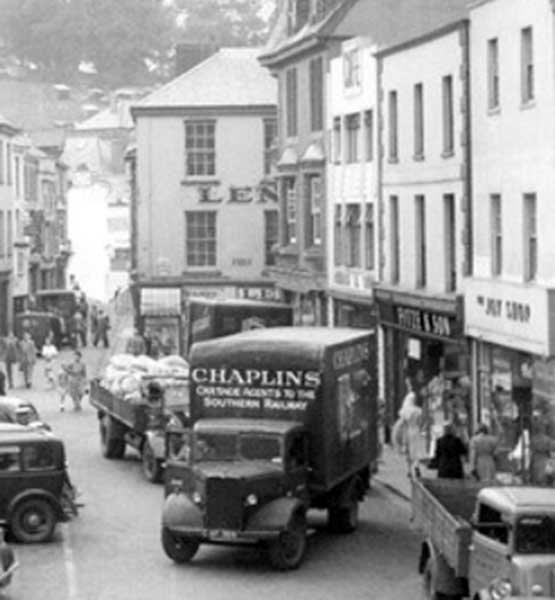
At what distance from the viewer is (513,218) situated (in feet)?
111

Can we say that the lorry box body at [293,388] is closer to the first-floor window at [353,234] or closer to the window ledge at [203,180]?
the first-floor window at [353,234]

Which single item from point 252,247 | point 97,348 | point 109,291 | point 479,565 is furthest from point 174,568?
point 109,291

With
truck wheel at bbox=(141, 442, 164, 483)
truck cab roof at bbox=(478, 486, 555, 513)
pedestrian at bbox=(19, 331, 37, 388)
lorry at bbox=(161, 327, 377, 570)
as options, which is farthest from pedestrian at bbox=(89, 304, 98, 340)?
truck cab roof at bbox=(478, 486, 555, 513)

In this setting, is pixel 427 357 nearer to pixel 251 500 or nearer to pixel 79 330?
pixel 251 500

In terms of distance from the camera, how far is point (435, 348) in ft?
134

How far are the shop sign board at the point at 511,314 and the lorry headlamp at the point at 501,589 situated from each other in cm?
1041

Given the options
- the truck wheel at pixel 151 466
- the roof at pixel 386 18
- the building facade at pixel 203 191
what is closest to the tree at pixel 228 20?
the building facade at pixel 203 191

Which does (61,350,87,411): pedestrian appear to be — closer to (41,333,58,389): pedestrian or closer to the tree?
(41,333,58,389): pedestrian

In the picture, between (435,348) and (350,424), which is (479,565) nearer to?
(350,424)

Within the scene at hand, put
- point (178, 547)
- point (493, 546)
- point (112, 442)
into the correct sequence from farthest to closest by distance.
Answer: point (112, 442)
point (178, 547)
point (493, 546)

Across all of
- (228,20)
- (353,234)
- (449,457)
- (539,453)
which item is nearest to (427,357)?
(353,234)

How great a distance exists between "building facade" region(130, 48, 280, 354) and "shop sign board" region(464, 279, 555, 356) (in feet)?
104

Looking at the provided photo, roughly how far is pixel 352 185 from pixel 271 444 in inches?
827

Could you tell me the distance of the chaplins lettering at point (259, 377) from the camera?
1114 inches
